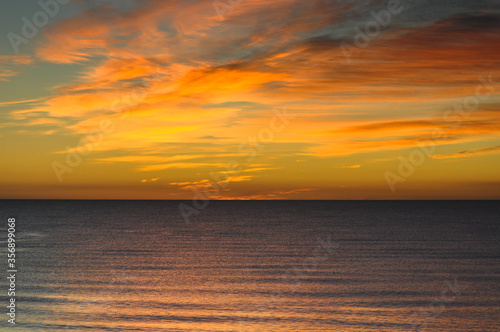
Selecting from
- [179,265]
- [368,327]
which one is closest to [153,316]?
[368,327]

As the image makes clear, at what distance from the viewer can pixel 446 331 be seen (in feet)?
82.0

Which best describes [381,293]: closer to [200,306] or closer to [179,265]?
[200,306]

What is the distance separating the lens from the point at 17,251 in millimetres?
61750

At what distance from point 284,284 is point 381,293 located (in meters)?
6.94

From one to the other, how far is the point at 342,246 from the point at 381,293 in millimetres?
35512

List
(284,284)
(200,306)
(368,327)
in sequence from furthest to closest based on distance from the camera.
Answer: (284,284) < (200,306) < (368,327)

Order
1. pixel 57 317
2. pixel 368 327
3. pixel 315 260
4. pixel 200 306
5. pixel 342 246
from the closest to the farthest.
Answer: pixel 368 327 → pixel 57 317 → pixel 200 306 → pixel 315 260 → pixel 342 246

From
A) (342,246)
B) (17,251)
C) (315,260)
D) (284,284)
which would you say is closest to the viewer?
(284,284)

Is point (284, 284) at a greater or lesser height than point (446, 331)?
greater

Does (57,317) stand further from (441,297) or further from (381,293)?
(441,297)

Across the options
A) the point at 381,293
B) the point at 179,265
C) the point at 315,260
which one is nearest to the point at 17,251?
the point at 179,265

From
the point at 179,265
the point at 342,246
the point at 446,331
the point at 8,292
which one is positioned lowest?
the point at 446,331

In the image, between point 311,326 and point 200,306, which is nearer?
point 311,326

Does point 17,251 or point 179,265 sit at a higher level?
point 17,251
